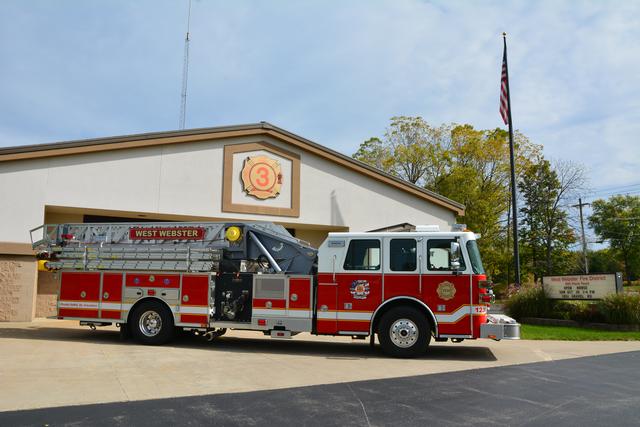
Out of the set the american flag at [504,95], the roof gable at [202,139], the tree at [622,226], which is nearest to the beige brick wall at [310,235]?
the roof gable at [202,139]

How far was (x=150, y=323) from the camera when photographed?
12391mm

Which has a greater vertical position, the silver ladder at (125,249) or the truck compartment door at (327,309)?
the silver ladder at (125,249)

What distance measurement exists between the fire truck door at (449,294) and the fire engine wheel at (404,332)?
33 cm

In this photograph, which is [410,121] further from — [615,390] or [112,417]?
[112,417]

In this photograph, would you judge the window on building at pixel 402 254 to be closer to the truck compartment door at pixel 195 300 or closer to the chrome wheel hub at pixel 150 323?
the truck compartment door at pixel 195 300

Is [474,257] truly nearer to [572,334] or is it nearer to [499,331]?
[499,331]

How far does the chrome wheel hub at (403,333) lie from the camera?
35.3ft

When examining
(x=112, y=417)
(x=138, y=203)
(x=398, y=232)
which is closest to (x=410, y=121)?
(x=138, y=203)

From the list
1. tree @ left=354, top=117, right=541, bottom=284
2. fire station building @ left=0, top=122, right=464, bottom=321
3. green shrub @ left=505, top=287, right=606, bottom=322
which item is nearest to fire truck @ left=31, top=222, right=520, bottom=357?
fire station building @ left=0, top=122, right=464, bottom=321

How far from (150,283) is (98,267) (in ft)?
4.74

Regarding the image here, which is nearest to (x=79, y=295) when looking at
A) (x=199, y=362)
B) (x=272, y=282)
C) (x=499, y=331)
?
(x=199, y=362)

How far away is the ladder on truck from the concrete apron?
1842mm

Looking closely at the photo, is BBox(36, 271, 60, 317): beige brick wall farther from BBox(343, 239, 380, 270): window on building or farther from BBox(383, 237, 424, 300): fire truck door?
BBox(383, 237, 424, 300): fire truck door

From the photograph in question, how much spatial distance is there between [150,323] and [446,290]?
6.72m
